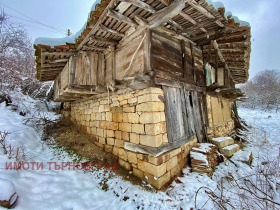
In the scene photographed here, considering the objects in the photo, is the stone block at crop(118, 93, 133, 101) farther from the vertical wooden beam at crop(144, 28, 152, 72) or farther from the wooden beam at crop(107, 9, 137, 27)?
the wooden beam at crop(107, 9, 137, 27)

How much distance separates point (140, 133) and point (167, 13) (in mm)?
2621

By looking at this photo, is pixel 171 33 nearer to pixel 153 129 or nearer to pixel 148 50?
pixel 148 50

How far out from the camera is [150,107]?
319cm

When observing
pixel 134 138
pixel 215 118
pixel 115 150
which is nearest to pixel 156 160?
pixel 134 138

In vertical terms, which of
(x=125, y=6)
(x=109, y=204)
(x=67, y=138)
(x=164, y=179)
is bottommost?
(x=109, y=204)

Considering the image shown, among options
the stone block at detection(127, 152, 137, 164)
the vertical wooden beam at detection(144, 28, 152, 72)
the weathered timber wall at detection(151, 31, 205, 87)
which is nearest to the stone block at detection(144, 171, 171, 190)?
the stone block at detection(127, 152, 137, 164)

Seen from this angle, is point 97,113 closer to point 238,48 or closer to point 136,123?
point 136,123

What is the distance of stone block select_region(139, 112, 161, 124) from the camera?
124 inches

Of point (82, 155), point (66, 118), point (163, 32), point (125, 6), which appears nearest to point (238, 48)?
point (163, 32)

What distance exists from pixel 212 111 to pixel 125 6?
4.98 metres

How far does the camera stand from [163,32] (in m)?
3.81

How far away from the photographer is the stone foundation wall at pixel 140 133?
318cm

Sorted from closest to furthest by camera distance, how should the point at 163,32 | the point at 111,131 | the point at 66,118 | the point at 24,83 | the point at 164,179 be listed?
the point at 164,179 → the point at 163,32 → the point at 111,131 → the point at 66,118 → the point at 24,83

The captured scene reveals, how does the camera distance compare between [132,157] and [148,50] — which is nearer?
[148,50]
